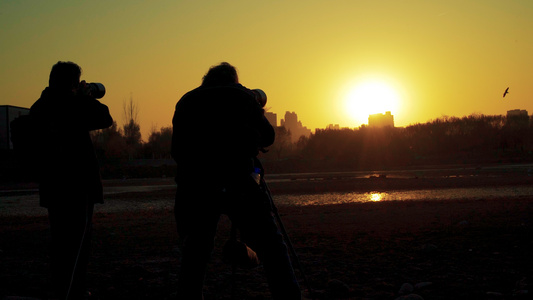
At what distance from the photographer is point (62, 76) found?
13.0 ft

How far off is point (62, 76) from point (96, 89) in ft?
1.35

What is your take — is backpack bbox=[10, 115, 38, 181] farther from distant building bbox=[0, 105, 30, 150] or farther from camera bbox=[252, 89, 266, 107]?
distant building bbox=[0, 105, 30, 150]

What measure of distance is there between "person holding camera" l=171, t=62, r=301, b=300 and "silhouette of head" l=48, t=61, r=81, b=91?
3.66 feet

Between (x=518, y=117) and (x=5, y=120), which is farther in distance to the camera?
(x=518, y=117)

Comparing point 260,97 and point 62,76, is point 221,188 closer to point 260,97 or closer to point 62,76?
point 260,97

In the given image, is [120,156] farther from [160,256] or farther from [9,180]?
[160,256]

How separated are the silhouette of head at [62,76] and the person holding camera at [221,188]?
1.12 m

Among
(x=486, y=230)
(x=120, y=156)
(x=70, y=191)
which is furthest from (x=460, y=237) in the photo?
(x=120, y=156)

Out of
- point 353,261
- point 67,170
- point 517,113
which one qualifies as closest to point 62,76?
point 67,170

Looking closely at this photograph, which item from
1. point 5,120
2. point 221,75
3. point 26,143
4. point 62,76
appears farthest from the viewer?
point 5,120

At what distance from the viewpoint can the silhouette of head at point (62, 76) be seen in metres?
3.95

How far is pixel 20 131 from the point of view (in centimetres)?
383

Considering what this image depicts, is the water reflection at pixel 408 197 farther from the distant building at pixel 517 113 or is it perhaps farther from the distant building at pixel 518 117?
the distant building at pixel 517 113

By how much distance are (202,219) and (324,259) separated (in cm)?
307
